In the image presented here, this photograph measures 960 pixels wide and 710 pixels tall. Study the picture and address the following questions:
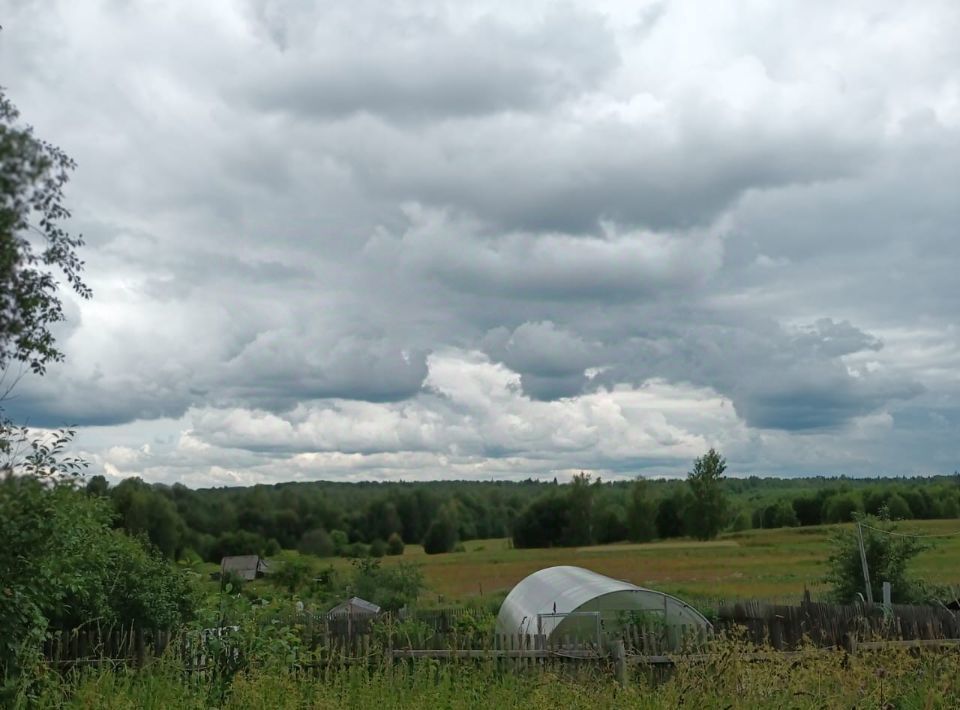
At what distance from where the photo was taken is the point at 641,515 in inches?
4055

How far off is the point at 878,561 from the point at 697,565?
43.0 meters

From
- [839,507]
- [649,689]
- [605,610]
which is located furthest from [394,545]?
[649,689]

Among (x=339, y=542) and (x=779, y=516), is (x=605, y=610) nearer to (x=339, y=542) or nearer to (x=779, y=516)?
(x=339, y=542)

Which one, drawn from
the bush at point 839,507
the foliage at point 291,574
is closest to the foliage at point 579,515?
the bush at point 839,507

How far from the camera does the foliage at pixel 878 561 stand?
24.6 metres

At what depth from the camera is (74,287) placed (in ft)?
59.0

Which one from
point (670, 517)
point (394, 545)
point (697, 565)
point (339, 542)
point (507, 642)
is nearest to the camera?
point (507, 642)

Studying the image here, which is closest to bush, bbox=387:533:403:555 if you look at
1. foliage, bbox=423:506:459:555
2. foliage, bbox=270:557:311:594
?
foliage, bbox=423:506:459:555

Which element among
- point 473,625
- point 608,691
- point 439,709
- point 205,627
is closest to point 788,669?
point 608,691

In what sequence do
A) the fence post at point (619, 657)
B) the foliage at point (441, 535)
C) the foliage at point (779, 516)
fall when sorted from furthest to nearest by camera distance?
the foliage at point (441, 535), the foliage at point (779, 516), the fence post at point (619, 657)

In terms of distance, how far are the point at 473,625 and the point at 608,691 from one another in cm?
1051

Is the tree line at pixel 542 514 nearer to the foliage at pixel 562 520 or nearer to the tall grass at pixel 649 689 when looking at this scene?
the foliage at pixel 562 520

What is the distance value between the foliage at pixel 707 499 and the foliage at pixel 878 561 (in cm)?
6601

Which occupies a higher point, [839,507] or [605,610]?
[839,507]
